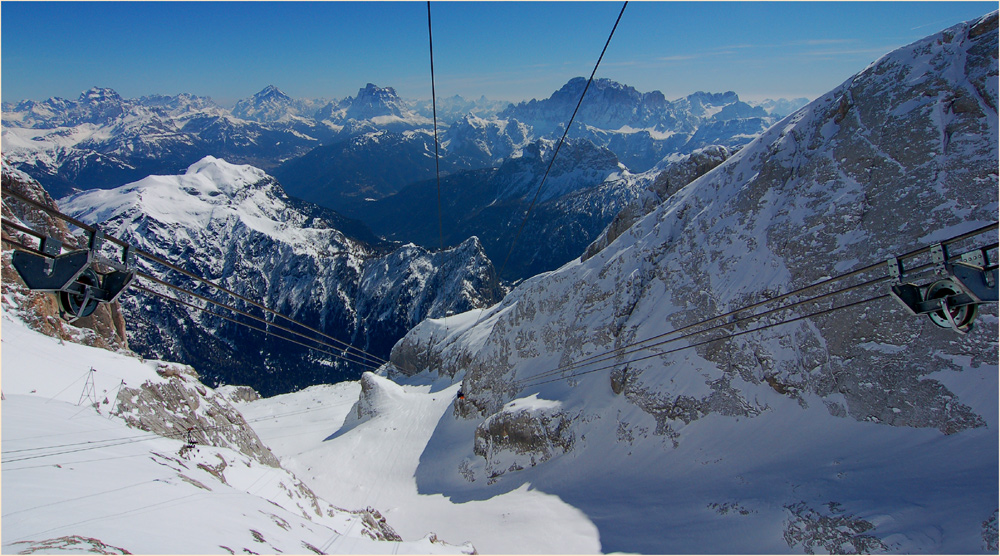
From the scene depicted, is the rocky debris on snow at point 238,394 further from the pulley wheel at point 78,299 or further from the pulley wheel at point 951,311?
the pulley wheel at point 951,311

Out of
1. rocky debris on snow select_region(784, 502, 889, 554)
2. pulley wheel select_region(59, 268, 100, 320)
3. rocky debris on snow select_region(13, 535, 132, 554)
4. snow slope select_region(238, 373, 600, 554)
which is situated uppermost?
pulley wheel select_region(59, 268, 100, 320)

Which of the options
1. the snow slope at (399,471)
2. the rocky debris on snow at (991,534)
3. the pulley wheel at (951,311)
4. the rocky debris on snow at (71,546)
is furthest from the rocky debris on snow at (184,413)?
the rocky debris on snow at (991,534)

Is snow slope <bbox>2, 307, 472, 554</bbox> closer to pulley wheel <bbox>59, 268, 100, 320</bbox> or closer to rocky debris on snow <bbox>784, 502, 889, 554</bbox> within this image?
pulley wheel <bbox>59, 268, 100, 320</bbox>

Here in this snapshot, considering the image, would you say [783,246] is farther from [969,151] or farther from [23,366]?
[23,366]

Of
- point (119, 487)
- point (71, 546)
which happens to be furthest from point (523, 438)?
point (71, 546)

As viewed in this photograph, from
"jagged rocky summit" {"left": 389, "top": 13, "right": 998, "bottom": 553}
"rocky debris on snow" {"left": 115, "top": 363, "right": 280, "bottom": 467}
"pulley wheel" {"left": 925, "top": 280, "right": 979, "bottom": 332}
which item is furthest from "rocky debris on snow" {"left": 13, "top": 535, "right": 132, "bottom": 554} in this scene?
"jagged rocky summit" {"left": 389, "top": 13, "right": 998, "bottom": 553}

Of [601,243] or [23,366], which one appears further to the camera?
[601,243]

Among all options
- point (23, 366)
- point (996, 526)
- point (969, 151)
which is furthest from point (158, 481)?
point (969, 151)
